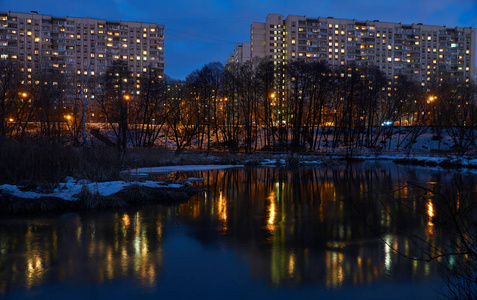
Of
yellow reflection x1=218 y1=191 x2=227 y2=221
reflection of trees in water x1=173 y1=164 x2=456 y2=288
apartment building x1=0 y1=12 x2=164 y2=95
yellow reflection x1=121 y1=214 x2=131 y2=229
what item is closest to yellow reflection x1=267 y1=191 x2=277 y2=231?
reflection of trees in water x1=173 y1=164 x2=456 y2=288

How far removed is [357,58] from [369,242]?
14425 cm

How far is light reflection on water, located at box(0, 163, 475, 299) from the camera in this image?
242 inches

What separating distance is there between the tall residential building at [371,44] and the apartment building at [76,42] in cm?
4471

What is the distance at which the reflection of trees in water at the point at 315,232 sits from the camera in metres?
6.43

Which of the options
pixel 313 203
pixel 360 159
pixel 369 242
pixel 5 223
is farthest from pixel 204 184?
pixel 360 159

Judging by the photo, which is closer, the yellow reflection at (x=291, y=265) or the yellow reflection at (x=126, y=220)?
the yellow reflection at (x=291, y=265)

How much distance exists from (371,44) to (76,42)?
11143 centimetres

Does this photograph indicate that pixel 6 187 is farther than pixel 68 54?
No

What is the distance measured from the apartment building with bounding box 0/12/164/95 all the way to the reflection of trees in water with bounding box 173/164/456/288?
4526 inches

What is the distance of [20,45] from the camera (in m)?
124

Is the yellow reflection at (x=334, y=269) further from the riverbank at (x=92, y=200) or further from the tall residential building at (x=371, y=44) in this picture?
the tall residential building at (x=371, y=44)

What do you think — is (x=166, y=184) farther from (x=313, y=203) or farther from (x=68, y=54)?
(x=68, y=54)

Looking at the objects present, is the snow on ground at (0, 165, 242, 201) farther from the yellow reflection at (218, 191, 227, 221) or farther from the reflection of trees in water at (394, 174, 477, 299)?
the reflection of trees in water at (394, 174, 477, 299)

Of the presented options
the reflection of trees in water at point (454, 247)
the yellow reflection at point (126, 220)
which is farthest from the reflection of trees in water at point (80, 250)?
the reflection of trees in water at point (454, 247)
